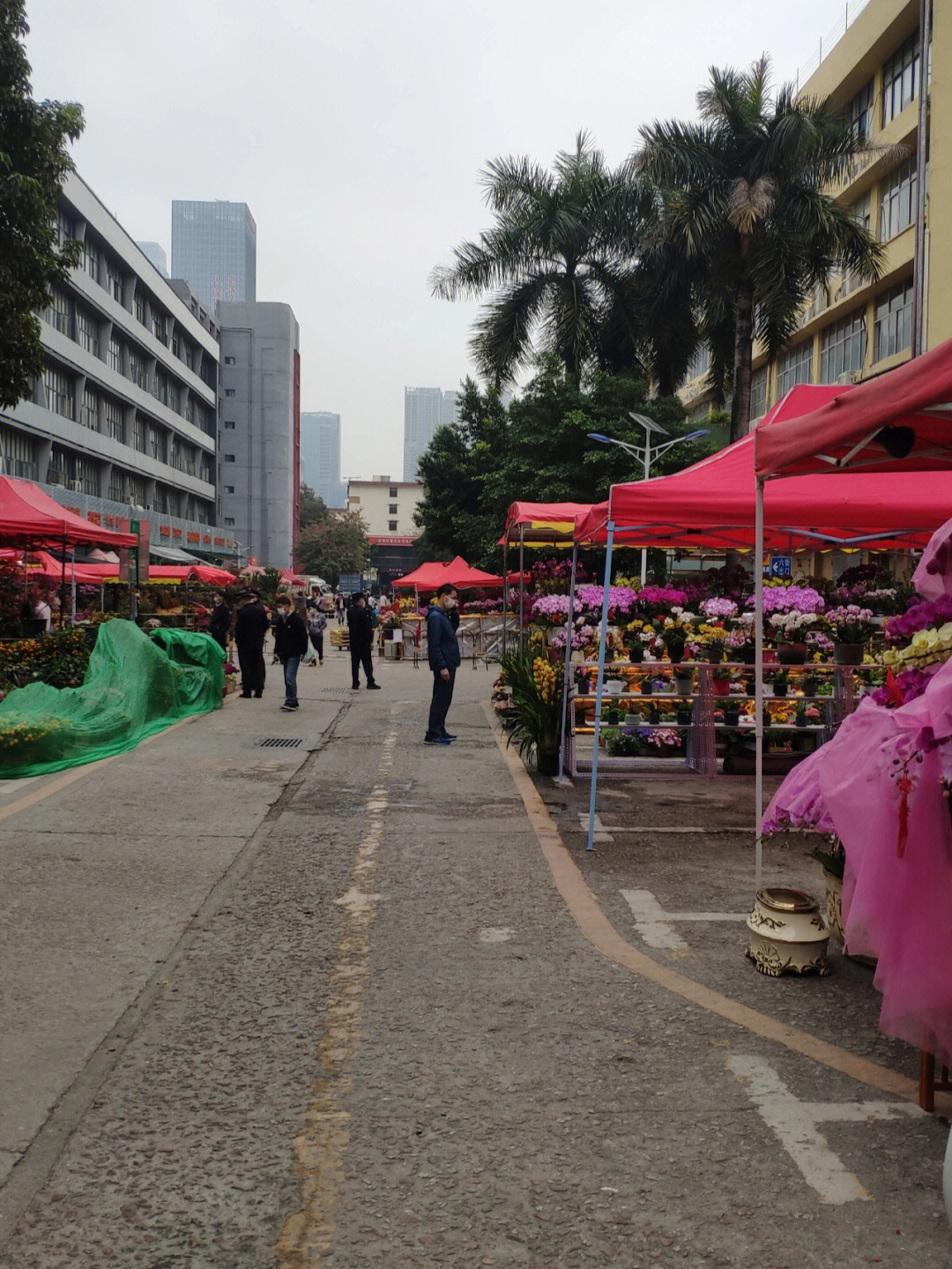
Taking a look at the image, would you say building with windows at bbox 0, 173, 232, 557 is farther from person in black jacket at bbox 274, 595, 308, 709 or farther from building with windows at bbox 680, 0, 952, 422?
building with windows at bbox 680, 0, 952, 422

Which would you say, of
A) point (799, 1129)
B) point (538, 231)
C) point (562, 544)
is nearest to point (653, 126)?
point (538, 231)

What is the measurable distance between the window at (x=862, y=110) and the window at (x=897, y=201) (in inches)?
68.4

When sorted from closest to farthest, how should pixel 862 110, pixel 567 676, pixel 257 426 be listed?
pixel 567 676, pixel 862 110, pixel 257 426

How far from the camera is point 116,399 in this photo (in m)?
52.4

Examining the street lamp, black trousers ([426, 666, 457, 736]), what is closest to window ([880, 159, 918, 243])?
the street lamp

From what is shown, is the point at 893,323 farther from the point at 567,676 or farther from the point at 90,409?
the point at 90,409

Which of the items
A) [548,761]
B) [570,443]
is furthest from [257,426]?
[548,761]

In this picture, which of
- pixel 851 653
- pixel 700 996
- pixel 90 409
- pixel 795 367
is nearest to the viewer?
pixel 700 996

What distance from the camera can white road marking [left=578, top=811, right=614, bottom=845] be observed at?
736 cm

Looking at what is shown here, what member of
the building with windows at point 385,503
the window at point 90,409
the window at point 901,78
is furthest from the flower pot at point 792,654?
the building with windows at point 385,503

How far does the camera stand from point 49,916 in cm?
543

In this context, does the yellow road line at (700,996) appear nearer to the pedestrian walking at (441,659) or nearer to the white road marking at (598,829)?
the white road marking at (598,829)

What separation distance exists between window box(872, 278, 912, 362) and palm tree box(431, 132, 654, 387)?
718 centimetres

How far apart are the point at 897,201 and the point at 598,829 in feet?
94.4
